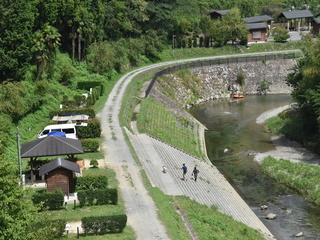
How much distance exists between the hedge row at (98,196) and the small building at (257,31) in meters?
88.9

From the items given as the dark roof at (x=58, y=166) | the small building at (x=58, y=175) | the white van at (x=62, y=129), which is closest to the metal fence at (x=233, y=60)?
the white van at (x=62, y=129)

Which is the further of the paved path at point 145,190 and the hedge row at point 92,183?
the hedge row at point 92,183

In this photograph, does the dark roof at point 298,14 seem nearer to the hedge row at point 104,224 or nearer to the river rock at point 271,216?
the river rock at point 271,216

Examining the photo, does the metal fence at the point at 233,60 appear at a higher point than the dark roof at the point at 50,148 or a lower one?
higher

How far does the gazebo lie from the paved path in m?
4.56

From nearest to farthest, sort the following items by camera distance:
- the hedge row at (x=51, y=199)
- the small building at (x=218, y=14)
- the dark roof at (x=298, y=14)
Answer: the hedge row at (x=51, y=199), the small building at (x=218, y=14), the dark roof at (x=298, y=14)

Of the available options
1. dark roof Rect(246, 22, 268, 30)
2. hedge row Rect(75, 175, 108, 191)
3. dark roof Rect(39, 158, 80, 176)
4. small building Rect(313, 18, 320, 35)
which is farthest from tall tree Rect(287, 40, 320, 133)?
small building Rect(313, 18, 320, 35)

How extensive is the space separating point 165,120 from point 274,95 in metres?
37.7

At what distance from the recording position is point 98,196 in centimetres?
3438

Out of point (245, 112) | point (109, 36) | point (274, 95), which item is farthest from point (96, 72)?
point (274, 95)

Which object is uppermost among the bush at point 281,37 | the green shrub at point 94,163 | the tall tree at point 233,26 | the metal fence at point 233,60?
the tall tree at point 233,26

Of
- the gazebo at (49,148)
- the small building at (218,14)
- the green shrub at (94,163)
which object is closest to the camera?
the gazebo at (49,148)

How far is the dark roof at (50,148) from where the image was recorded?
37.7 meters

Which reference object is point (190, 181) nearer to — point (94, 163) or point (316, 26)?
point (94, 163)
